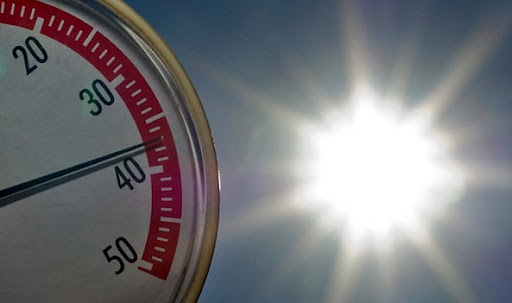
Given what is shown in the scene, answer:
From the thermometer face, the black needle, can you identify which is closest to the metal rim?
the thermometer face

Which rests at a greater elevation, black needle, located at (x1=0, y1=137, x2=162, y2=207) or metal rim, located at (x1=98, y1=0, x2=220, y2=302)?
metal rim, located at (x1=98, y1=0, x2=220, y2=302)

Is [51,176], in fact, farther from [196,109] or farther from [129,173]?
[196,109]

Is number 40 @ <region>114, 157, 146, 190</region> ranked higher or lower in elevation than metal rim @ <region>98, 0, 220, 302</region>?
lower

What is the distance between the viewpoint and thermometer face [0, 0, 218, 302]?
682 mm

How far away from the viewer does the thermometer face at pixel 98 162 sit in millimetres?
682

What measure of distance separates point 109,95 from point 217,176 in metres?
0.18

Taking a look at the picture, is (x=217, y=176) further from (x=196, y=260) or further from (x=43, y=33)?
(x=43, y=33)

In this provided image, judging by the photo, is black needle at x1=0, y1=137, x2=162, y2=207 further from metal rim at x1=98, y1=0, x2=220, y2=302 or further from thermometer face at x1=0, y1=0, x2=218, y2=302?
metal rim at x1=98, y1=0, x2=220, y2=302

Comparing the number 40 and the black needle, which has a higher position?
the number 40

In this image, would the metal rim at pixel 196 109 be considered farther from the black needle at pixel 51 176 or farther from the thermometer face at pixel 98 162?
the black needle at pixel 51 176

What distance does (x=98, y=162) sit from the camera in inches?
27.8

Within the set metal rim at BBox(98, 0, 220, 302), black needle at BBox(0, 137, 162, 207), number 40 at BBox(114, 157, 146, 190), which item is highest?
metal rim at BBox(98, 0, 220, 302)

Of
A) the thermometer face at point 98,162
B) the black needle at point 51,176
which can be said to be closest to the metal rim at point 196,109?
the thermometer face at point 98,162

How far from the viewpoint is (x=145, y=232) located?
71cm
